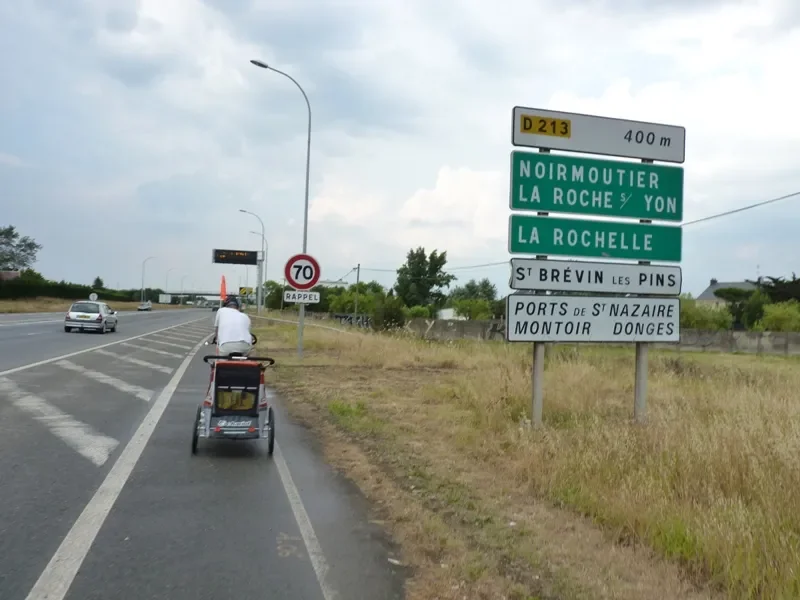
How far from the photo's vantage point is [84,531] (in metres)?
5.20

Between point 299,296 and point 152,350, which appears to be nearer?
point 299,296

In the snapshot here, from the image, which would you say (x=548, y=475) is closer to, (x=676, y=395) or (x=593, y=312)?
(x=593, y=312)

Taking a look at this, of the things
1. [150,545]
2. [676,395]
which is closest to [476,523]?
[150,545]

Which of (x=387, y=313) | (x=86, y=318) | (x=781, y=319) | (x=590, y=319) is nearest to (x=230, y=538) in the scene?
(x=590, y=319)

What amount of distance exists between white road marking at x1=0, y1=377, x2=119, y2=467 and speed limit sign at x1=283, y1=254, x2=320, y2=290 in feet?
23.2

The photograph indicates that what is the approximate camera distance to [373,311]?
141 feet

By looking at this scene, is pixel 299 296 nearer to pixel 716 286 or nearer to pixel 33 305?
pixel 33 305

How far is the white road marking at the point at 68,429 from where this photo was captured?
7.83 meters

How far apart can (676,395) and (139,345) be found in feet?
64.6

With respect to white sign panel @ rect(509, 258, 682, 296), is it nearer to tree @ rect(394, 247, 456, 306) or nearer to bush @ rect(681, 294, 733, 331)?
bush @ rect(681, 294, 733, 331)

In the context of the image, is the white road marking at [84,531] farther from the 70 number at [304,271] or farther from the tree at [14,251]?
the tree at [14,251]

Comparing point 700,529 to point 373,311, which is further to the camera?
point 373,311

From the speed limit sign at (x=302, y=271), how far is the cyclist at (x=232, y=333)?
9402 mm

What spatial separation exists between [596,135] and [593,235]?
132 cm
